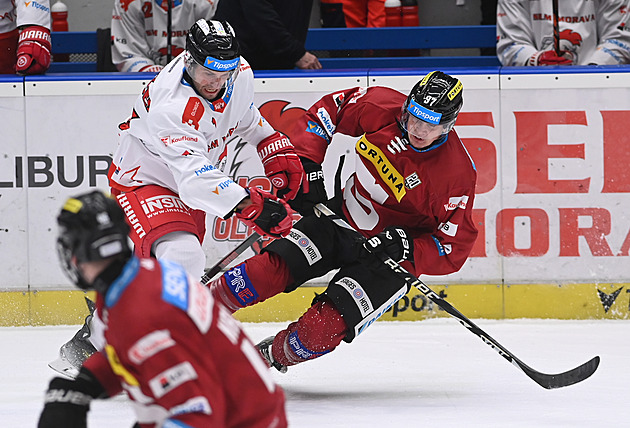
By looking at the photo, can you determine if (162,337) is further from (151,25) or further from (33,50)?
(151,25)

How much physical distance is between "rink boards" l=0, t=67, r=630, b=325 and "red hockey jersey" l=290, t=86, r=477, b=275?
85 cm

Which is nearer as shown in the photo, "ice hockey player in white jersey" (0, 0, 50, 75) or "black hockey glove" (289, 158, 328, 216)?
"black hockey glove" (289, 158, 328, 216)

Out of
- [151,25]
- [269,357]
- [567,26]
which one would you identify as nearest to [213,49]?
[269,357]

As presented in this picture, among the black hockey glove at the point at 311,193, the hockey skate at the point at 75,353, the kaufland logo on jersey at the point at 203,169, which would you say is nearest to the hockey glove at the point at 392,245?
the black hockey glove at the point at 311,193

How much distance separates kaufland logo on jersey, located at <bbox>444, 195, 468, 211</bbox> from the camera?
10.6ft

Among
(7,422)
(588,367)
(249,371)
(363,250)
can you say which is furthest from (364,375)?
(249,371)

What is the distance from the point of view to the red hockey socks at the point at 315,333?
3.13 meters

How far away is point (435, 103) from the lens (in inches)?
121

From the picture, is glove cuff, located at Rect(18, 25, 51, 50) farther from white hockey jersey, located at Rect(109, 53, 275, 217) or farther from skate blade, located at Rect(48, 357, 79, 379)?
skate blade, located at Rect(48, 357, 79, 379)

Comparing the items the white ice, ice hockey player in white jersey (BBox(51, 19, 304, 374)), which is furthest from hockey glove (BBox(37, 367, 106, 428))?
ice hockey player in white jersey (BBox(51, 19, 304, 374))

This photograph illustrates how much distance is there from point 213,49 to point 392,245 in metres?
0.87

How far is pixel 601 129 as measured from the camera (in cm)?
433

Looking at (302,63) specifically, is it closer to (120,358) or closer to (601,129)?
(601,129)

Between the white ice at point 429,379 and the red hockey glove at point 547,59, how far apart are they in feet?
4.12
